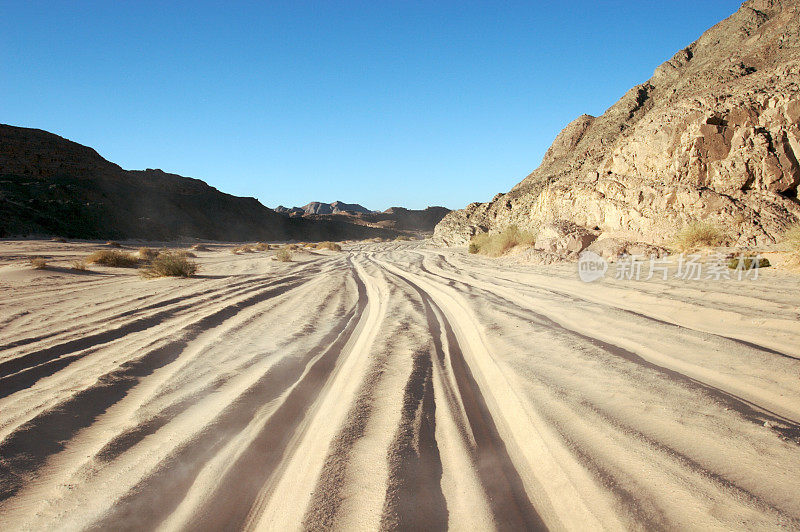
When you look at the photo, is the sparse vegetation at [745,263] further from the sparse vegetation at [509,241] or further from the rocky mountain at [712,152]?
the sparse vegetation at [509,241]

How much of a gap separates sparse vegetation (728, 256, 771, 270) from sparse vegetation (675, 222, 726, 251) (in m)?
1.98

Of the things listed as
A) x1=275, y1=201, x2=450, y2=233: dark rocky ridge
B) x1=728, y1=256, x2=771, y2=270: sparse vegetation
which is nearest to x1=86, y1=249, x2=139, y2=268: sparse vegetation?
x1=728, y1=256, x2=771, y2=270: sparse vegetation

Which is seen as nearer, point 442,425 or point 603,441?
point 603,441

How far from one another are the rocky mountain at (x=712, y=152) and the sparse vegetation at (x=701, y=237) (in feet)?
1.39

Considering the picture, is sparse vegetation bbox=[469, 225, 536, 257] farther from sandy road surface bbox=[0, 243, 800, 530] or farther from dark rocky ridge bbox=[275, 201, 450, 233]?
dark rocky ridge bbox=[275, 201, 450, 233]

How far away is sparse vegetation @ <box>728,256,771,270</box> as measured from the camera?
6344 mm

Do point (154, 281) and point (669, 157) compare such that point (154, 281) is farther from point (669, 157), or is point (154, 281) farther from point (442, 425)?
point (669, 157)

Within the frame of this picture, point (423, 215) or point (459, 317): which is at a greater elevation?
point (423, 215)

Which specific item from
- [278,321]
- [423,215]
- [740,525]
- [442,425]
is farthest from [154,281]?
[423,215]

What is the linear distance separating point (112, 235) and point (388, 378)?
3915 cm

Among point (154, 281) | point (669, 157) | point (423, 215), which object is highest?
point (423, 215)

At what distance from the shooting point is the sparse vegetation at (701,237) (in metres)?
8.48

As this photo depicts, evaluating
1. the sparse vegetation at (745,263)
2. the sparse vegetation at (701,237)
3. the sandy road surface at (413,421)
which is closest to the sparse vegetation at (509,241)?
the sparse vegetation at (701,237)

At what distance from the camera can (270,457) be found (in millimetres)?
1939
